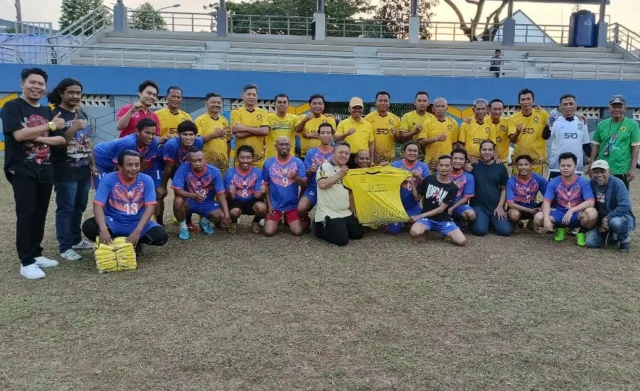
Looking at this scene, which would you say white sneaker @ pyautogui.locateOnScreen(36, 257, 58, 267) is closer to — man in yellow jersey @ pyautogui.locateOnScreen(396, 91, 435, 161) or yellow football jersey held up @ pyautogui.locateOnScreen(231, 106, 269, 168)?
yellow football jersey held up @ pyautogui.locateOnScreen(231, 106, 269, 168)

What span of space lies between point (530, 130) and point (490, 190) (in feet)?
4.40

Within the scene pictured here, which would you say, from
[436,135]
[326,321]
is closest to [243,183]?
[436,135]

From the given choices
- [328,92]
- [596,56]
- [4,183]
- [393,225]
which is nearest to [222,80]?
[328,92]

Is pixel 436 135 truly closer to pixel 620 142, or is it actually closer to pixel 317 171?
pixel 317 171

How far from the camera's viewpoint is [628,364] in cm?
304

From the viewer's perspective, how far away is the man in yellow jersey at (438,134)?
22.9 ft

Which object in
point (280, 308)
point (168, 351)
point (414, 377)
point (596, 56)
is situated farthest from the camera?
point (596, 56)

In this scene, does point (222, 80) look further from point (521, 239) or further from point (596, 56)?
point (596, 56)

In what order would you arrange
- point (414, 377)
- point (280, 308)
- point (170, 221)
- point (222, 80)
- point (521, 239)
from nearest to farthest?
1. point (414, 377)
2. point (280, 308)
3. point (521, 239)
4. point (170, 221)
5. point (222, 80)

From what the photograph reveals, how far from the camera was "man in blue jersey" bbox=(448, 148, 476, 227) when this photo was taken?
20.8 ft

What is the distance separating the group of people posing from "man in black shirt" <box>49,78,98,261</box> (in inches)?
0.4

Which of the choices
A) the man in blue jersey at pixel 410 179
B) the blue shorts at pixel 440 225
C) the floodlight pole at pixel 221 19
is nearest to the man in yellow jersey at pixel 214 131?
the man in blue jersey at pixel 410 179

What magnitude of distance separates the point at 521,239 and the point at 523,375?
361 centimetres

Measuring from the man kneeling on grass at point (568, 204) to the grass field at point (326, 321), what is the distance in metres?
0.47
